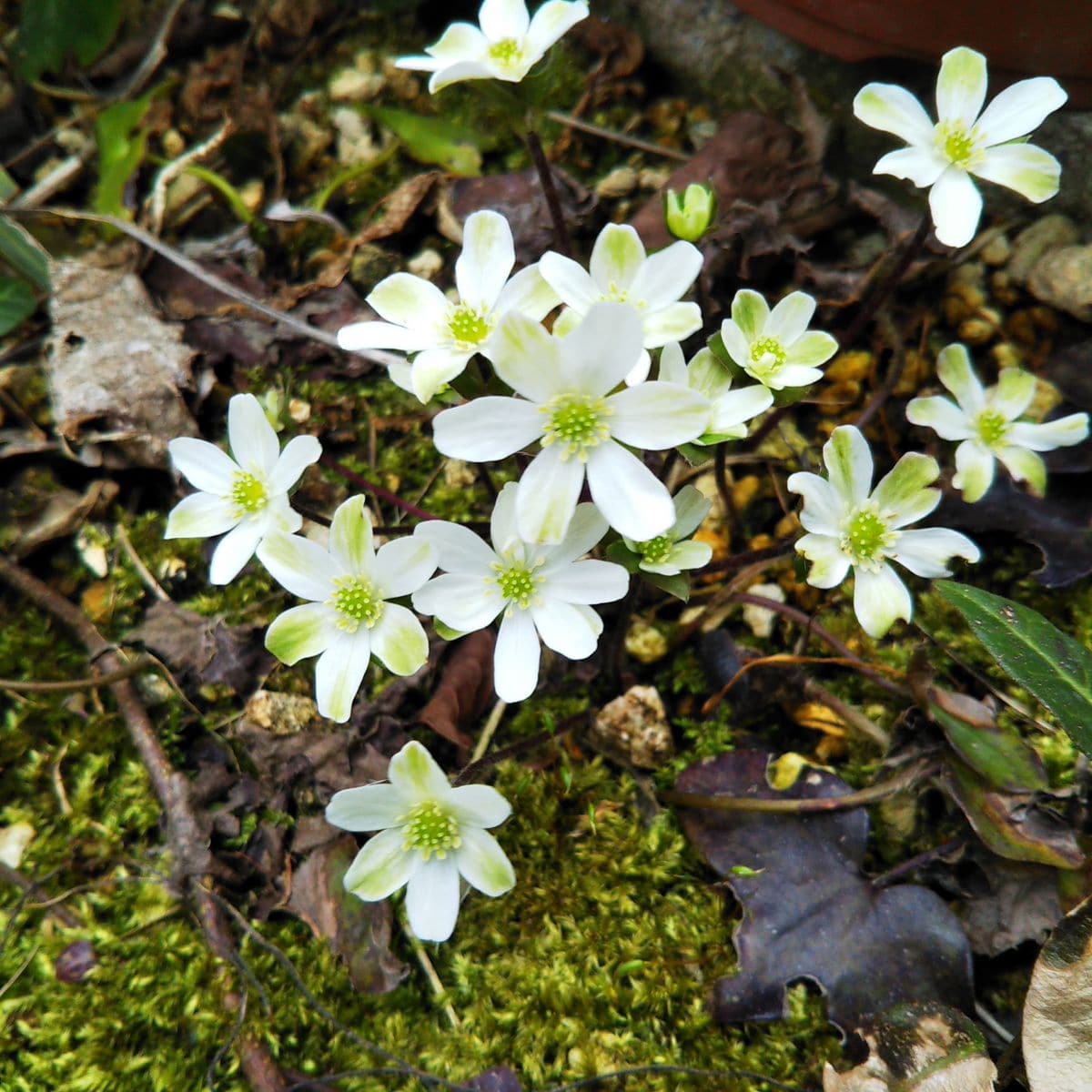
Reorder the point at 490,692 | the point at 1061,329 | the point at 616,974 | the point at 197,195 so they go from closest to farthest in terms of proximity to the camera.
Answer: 1. the point at 616,974
2. the point at 490,692
3. the point at 1061,329
4. the point at 197,195

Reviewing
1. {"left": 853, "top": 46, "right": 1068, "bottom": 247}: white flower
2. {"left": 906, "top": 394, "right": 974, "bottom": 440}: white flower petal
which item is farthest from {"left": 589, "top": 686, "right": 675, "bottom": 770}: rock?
{"left": 853, "top": 46, "right": 1068, "bottom": 247}: white flower

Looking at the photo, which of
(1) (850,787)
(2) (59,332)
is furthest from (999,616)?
(2) (59,332)

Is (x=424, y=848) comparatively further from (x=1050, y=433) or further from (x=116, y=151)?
(x=116, y=151)

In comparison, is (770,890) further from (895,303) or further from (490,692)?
(895,303)

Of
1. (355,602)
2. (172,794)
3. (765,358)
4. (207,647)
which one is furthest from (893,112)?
(172,794)

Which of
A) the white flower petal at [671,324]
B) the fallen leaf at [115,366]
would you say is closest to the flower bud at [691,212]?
the white flower petal at [671,324]

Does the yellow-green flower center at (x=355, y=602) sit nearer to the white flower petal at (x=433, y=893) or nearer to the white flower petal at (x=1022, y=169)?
the white flower petal at (x=433, y=893)
